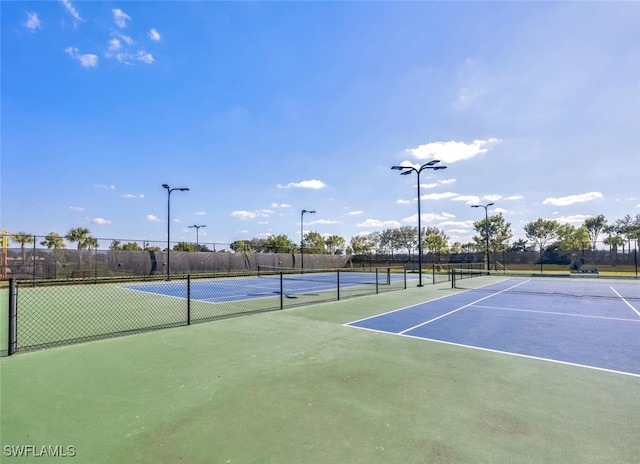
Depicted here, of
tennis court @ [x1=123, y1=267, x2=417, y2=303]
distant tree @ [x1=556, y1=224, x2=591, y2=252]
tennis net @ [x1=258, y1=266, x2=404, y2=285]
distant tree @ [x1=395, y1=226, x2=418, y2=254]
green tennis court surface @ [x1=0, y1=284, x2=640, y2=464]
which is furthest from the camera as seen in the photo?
distant tree @ [x1=395, y1=226, x2=418, y2=254]

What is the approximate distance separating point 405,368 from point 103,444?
11.8 ft

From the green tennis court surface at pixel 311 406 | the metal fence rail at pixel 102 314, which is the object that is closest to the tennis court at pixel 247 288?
the metal fence rail at pixel 102 314

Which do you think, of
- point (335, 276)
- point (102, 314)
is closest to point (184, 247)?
point (335, 276)

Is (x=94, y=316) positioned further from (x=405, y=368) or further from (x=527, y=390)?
(x=527, y=390)

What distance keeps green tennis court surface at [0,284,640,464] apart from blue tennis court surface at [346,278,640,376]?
2.33ft

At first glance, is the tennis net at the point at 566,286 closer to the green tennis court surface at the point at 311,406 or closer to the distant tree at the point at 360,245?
the green tennis court surface at the point at 311,406

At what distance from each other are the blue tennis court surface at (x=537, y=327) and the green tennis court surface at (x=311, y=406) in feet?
2.33

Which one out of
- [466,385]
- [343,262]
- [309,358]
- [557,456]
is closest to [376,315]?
[309,358]

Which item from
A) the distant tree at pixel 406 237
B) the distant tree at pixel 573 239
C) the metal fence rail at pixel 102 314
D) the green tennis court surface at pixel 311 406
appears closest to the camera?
the green tennis court surface at pixel 311 406

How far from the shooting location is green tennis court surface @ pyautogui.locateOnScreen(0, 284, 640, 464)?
2.63m

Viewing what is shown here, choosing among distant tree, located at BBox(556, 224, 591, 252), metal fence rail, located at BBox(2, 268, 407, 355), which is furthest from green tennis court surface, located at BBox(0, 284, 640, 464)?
distant tree, located at BBox(556, 224, 591, 252)

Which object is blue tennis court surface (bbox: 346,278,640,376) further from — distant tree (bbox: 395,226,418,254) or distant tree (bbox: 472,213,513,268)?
distant tree (bbox: 395,226,418,254)

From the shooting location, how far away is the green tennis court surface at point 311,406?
2.63 meters

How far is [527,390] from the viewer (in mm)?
3842
